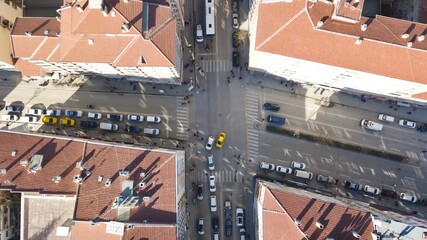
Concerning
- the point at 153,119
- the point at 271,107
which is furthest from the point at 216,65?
the point at 153,119

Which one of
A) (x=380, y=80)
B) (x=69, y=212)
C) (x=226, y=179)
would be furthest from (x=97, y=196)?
(x=380, y=80)

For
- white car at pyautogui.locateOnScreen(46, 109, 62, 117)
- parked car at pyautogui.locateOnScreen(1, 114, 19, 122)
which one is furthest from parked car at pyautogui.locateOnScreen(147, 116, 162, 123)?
parked car at pyautogui.locateOnScreen(1, 114, 19, 122)

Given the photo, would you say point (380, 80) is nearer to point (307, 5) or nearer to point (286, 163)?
point (307, 5)

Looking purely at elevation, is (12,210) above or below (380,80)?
below

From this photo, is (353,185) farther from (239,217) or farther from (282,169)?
(239,217)

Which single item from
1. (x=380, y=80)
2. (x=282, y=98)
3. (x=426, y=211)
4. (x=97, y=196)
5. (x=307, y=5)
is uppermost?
(x=307, y=5)

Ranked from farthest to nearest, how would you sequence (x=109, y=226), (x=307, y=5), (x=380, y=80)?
(x=380, y=80)
(x=307, y=5)
(x=109, y=226)
